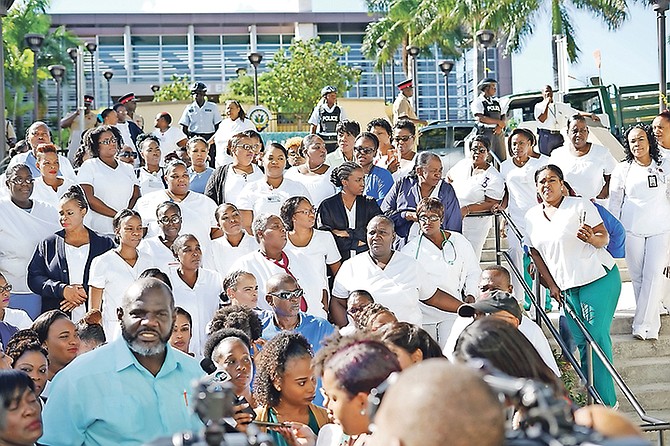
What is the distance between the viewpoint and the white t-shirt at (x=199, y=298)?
288 inches

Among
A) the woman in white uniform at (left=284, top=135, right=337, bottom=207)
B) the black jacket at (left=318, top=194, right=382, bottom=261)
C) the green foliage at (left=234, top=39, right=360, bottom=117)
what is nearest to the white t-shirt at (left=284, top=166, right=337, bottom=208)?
the woman in white uniform at (left=284, top=135, right=337, bottom=207)

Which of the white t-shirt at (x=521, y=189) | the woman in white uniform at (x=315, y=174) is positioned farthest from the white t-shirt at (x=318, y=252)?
the white t-shirt at (x=521, y=189)

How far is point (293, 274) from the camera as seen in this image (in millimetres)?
7867

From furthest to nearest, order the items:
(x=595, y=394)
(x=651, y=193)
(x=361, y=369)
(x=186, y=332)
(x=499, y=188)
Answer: (x=499, y=188), (x=651, y=193), (x=595, y=394), (x=186, y=332), (x=361, y=369)

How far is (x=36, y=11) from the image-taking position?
196ft

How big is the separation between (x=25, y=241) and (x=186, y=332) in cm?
262

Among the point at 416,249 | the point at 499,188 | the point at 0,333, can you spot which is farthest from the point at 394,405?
the point at 499,188

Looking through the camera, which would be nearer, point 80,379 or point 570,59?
point 80,379

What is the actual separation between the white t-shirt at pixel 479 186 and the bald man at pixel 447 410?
8596 millimetres

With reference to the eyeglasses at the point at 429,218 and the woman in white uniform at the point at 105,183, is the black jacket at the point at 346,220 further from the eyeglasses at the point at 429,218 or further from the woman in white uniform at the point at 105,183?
the woman in white uniform at the point at 105,183

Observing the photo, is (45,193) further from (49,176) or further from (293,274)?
(293,274)

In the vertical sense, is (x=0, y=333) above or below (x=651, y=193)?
below

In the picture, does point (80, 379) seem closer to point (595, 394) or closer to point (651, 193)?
point (595, 394)

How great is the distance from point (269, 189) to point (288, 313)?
9.16ft
